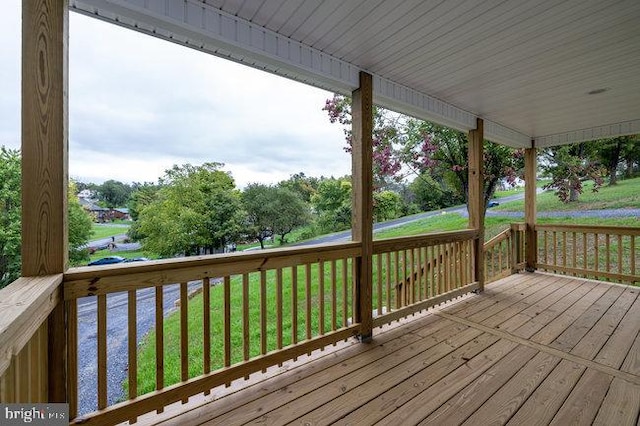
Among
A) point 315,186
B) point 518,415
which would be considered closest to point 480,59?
point 315,186

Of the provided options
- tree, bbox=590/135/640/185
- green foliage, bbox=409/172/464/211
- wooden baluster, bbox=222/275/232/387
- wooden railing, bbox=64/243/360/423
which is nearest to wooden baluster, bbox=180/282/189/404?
wooden railing, bbox=64/243/360/423

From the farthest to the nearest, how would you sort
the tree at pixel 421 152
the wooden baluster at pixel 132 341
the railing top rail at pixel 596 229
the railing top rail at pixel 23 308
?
the tree at pixel 421 152
the railing top rail at pixel 596 229
the wooden baluster at pixel 132 341
the railing top rail at pixel 23 308

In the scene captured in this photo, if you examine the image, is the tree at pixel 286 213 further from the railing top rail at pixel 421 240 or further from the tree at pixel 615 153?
the tree at pixel 615 153

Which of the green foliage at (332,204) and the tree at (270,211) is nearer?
the tree at (270,211)

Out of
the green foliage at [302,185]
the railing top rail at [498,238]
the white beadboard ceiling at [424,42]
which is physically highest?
the white beadboard ceiling at [424,42]

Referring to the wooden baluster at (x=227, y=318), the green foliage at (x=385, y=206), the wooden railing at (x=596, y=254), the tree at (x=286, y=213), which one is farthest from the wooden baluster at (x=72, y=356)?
the wooden railing at (x=596, y=254)

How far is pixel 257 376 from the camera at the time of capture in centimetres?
210

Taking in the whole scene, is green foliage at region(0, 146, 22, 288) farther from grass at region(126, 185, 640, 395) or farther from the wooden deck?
the wooden deck

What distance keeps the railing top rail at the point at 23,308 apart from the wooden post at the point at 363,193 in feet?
6.63

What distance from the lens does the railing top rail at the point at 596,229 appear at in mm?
4157

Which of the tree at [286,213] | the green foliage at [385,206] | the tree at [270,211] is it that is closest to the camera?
the tree at [270,211]

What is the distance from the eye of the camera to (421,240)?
320 centimetres

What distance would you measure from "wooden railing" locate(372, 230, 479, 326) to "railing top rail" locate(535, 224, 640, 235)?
2026 mm

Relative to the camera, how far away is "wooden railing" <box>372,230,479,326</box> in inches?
115
